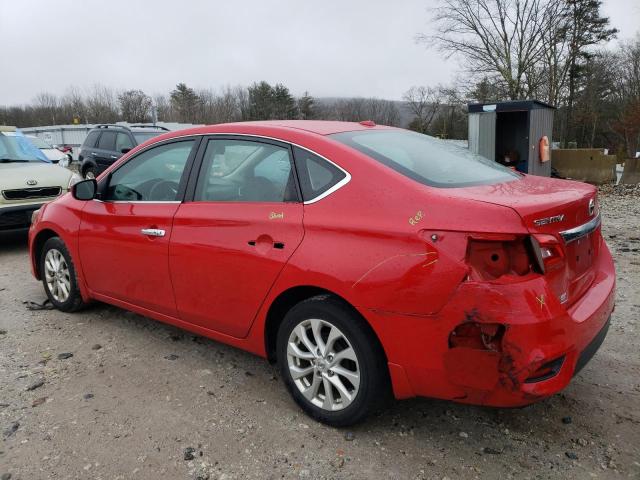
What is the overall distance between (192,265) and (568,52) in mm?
39136

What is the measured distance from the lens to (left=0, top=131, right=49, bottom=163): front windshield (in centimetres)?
805

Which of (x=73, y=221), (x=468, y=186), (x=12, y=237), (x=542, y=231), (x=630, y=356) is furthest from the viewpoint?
(x=12, y=237)

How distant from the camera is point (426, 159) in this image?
2979 millimetres

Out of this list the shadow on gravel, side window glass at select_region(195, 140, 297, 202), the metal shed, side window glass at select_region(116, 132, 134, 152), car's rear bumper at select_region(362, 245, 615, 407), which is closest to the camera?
car's rear bumper at select_region(362, 245, 615, 407)

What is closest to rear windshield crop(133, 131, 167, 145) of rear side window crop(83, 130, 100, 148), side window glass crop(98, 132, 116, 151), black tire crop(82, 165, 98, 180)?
side window glass crop(98, 132, 116, 151)

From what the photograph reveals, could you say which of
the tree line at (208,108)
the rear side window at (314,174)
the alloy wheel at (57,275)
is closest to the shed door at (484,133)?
the alloy wheel at (57,275)

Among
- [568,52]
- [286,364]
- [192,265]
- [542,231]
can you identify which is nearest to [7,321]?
[192,265]

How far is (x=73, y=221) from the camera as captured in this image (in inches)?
168

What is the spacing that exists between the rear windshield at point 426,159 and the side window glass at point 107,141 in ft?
36.6

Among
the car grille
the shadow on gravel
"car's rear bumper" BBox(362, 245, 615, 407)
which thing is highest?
the car grille

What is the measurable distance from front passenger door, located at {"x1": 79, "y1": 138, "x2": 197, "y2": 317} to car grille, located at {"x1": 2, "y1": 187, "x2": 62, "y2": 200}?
367cm

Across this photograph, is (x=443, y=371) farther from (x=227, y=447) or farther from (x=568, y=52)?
(x=568, y=52)

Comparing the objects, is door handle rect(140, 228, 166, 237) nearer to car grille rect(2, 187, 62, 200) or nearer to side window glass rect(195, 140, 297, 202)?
side window glass rect(195, 140, 297, 202)

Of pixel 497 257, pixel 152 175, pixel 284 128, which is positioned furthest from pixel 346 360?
pixel 152 175
